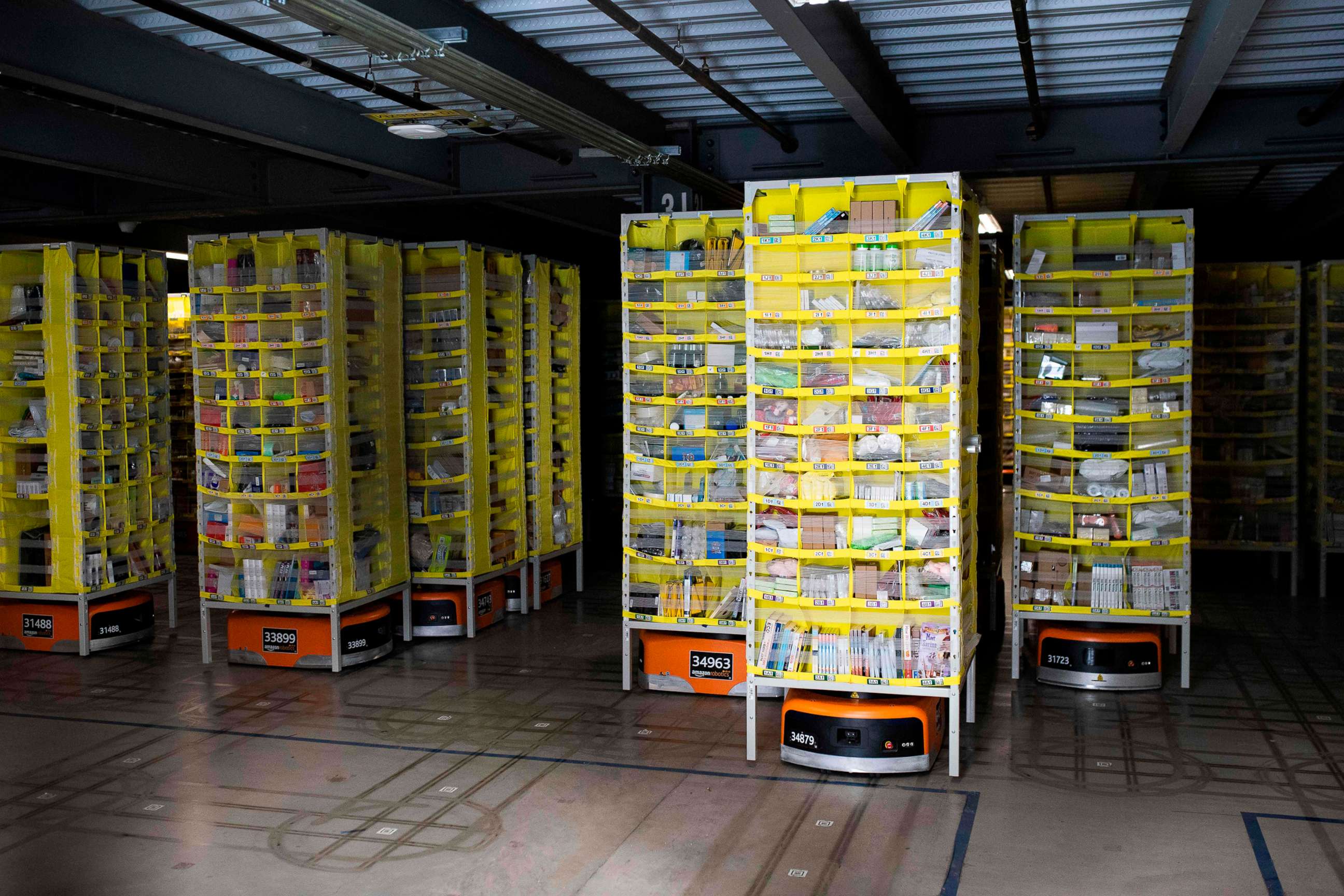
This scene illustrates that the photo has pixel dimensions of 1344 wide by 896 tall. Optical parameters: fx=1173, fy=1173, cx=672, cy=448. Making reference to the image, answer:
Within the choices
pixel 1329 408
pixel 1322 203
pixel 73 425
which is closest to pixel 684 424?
pixel 73 425

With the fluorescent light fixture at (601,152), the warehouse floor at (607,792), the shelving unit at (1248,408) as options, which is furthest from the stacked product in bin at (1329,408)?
the fluorescent light fixture at (601,152)

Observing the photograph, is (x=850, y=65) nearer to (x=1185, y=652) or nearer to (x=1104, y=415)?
(x=1104, y=415)

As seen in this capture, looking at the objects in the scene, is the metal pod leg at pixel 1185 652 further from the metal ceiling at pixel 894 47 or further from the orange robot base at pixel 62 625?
the orange robot base at pixel 62 625

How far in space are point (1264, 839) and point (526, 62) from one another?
646cm

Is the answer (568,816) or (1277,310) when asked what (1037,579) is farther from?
(1277,310)

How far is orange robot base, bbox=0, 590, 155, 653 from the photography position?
439 inches

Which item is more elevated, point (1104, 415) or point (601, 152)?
point (601, 152)

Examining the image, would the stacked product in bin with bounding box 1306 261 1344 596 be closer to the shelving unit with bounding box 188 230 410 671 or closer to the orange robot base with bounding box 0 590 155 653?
the shelving unit with bounding box 188 230 410 671

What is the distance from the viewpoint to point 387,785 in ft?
24.6

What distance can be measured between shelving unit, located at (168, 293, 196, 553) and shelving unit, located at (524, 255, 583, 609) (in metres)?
7.10

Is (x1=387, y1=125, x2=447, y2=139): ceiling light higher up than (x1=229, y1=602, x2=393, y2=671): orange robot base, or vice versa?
(x1=387, y1=125, x2=447, y2=139): ceiling light

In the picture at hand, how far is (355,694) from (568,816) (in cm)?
342

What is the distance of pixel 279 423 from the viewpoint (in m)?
10.3

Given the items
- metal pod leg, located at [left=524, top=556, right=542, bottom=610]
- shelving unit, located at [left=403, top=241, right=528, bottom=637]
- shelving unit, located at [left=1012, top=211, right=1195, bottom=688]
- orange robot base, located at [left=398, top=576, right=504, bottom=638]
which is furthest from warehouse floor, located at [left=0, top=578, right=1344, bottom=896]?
metal pod leg, located at [left=524, top=556, right=542, bottom=610]
